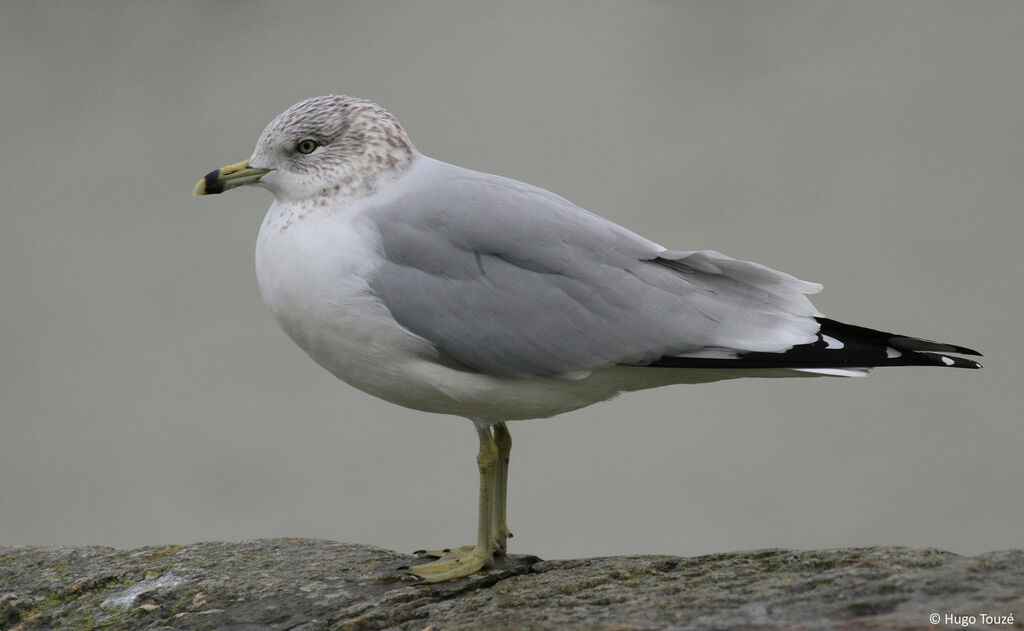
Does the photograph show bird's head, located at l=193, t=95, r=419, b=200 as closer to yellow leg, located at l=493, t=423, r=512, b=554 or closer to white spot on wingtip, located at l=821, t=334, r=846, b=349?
yellow leg, located at l=493, t=423, r=512, b=554

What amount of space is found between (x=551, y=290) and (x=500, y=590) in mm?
593

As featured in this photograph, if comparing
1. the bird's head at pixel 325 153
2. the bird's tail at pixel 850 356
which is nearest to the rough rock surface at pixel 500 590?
the bird's tail at pixel 850 356

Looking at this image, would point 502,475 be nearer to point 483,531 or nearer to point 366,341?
point 483,531

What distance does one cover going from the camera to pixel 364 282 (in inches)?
80.8

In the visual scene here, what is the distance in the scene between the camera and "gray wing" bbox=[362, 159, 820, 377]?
80.5 inches

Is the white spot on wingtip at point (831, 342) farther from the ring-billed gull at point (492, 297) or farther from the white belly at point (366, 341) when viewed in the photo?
the white belly at point (366, 341)

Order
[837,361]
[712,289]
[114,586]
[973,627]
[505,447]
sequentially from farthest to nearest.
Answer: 1. [505,447]
2. [114,586]
3. [712,289]
4. [837,361]
5. [973,627]

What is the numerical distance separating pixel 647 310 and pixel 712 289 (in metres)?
0.17

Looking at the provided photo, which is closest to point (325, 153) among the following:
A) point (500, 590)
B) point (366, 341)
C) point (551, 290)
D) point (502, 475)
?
point (366, 341)

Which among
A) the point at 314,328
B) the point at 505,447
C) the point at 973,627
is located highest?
the point at 314,328

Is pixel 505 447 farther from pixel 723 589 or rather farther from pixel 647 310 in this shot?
pixel 723 589

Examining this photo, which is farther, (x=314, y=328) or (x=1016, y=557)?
(x=314, y=328)

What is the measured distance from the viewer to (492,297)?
81.4 inches

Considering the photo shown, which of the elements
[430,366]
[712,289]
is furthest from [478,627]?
[712,289]
